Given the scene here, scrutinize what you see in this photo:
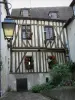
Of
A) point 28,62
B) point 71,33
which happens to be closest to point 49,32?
point 71,33

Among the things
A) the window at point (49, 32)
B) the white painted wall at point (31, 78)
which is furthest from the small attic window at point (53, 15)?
the white painted wall at point (31, 78)

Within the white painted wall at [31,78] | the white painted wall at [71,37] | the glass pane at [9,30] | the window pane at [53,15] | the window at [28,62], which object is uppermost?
the window pane at [53,15]

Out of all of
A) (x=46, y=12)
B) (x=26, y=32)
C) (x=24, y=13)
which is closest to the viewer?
(x=26, y=32)

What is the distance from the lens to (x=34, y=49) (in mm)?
18328

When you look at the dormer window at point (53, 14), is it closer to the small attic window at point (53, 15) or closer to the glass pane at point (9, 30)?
the small attic window at point (53, 15)

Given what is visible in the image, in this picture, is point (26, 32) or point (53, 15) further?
point (53, 15)

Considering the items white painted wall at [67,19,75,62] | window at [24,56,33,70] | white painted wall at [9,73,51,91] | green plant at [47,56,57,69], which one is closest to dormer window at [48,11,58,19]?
white painted wall at [67,19,75,62]

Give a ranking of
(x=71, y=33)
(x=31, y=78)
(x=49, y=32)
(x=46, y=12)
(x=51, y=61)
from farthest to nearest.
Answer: (x=46, y=12) < (x=49, y=32) < (x=51, y=61) < (x=31, y=78) < (x=71, y=33)

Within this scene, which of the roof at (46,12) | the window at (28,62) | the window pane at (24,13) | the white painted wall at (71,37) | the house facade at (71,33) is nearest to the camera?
the house facade at (71,33)

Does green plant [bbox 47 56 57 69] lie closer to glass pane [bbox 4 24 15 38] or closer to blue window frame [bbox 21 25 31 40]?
Result: blue window frame [bbox 21 25 31 40]

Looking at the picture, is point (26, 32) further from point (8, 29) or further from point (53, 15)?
point (8, 29)

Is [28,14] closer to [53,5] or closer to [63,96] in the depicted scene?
[53,5]

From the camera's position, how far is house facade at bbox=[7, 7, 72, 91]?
1766 cm

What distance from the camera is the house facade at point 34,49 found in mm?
17656
